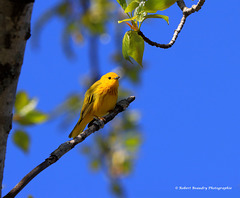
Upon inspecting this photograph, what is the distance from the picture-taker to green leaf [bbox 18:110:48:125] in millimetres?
2338

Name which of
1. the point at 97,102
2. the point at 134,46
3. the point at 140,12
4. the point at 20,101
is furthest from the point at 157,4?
the point at 97,102

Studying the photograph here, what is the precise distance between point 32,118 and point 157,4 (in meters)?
1.22

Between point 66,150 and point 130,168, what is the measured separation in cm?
208

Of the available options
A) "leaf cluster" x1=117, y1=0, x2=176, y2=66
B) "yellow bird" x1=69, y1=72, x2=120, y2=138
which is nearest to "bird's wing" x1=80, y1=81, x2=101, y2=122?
"yellow bird" x1=69, y1=72, x2=120, y2=138

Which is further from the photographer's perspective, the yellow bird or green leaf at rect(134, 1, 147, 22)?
the yellow bird

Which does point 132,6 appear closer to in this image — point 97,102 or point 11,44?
point 11,44

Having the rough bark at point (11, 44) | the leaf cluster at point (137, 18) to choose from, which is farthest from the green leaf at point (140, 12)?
the rough bark at point (11, 44)

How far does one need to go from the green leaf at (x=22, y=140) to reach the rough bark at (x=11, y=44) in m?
0.66

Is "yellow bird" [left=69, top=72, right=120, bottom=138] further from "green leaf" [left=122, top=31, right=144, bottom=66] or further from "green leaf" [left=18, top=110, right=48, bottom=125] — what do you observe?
"green leaf" [left=122, top=31, right=144, bottom=66]

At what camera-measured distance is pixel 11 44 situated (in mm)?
1455

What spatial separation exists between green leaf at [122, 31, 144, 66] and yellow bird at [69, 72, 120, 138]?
2.60 m

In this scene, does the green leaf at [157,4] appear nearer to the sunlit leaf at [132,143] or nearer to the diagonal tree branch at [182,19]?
the diagonal tree branch at [182,19]

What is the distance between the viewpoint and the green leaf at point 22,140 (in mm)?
2241

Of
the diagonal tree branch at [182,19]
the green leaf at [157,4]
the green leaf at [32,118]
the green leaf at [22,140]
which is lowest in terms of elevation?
the green leaf at [22,140]
